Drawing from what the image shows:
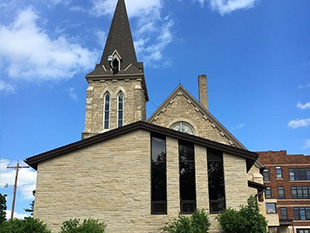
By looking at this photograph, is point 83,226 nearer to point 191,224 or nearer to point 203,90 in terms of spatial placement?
Result: point 191,224

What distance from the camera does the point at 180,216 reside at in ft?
53.9

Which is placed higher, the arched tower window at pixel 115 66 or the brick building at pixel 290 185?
the arched tower window at pixel 115 66

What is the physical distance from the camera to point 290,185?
55.0m

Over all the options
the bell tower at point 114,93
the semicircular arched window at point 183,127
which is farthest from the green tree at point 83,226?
the bell tower at point 114,93

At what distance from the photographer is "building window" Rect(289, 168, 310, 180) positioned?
55.6m

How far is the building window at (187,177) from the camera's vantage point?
1706 centimetres

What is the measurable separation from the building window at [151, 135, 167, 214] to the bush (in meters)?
4.79

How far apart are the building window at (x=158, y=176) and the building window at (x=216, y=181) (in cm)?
208

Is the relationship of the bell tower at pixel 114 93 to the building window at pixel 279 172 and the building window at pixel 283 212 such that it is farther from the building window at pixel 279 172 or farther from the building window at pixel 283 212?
the building window at pixel 283 212

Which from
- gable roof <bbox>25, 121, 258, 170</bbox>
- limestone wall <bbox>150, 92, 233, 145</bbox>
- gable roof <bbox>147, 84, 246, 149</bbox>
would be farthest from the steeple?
gable roof <bbox>25, 121, 258, 170</bbox>

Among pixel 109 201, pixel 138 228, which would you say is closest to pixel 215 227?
pixel 138 228

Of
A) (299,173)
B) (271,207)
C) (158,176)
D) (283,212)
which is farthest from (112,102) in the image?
(299,173)

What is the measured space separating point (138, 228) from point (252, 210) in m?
4.92

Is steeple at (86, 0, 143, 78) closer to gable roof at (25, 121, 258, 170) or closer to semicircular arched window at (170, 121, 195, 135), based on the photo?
semicircular arched window at (170, 121, 195, 135)
